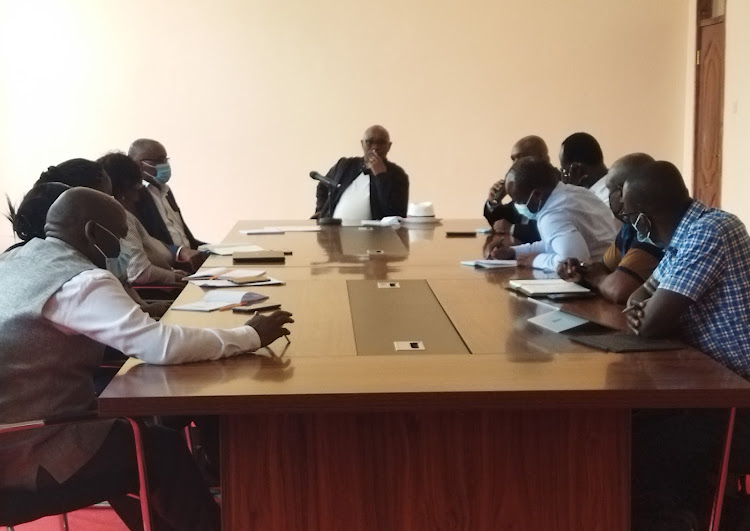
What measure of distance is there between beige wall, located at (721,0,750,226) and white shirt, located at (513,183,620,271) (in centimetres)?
351

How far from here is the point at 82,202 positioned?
2.12 metres

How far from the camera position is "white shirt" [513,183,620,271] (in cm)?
323

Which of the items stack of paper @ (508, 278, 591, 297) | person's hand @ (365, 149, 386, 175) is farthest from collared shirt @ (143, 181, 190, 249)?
stack of paper @ (508, 278, 591, 297)

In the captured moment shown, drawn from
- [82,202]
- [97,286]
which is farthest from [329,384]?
[82,202]

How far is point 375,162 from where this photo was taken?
5.36 meters

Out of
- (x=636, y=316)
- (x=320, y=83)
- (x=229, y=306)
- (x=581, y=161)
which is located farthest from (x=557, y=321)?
(x=320, y=83)

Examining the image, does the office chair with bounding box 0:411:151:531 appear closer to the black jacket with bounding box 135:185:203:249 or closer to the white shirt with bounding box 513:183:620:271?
the white shirt with bounding box 513:183:620:271

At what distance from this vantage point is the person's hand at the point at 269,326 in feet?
6.73

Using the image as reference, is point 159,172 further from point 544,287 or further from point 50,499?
point 50,499

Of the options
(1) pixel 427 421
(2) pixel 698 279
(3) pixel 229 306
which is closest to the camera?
(1) pixel 427 421

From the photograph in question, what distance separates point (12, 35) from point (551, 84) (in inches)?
178

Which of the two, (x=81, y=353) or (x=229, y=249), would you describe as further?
(x=229, y=249)

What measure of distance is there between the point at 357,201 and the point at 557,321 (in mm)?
3278

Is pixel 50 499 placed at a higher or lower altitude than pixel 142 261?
lower
